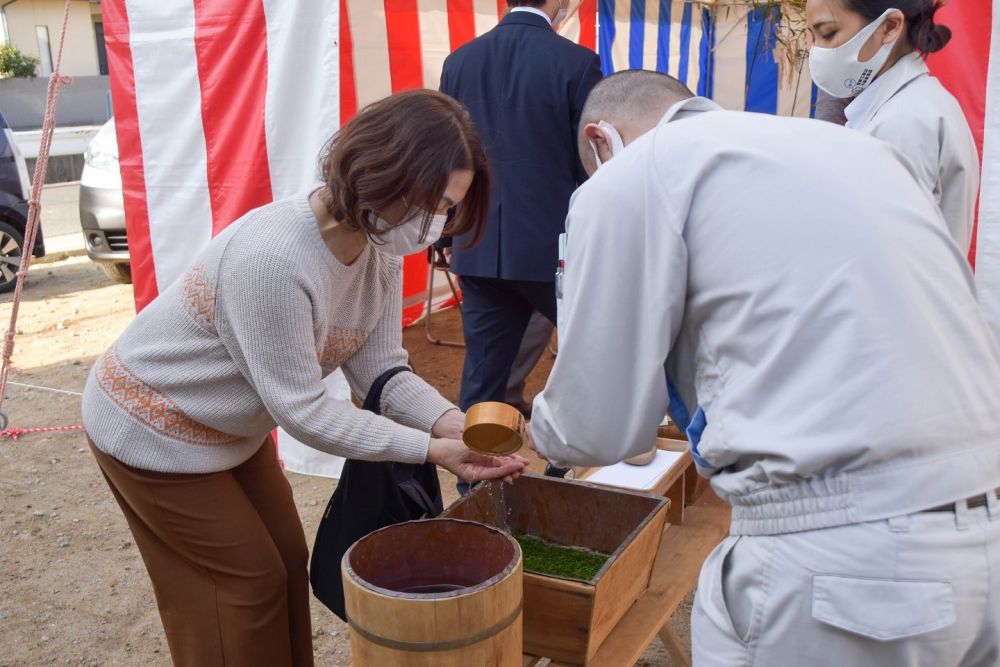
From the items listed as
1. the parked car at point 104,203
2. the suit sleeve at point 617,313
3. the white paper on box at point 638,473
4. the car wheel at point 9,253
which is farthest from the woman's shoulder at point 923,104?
the car wheel at point 9,253

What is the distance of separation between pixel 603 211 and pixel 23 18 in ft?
95.6

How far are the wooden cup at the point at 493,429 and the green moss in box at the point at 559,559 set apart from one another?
0.25 meters

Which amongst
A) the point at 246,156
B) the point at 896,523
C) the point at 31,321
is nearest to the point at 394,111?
the point at 896,523

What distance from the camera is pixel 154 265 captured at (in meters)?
3.91

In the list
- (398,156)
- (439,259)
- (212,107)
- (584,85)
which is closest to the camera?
(398,156)

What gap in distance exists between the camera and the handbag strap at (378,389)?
1997 millimetres

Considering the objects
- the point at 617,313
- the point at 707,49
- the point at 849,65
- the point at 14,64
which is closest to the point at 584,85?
the point at 849,65

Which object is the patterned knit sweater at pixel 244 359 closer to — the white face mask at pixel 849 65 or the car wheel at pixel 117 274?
the white face mask at pixel 849 65

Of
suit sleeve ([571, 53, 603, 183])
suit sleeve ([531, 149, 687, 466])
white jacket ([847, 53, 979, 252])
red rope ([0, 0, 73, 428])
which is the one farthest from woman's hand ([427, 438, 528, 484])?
red rope ([0, 0, 73, 428])

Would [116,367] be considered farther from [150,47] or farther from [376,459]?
[150,47]

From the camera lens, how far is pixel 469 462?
1.83 meters

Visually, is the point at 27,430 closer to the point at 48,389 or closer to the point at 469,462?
the point at 48,389

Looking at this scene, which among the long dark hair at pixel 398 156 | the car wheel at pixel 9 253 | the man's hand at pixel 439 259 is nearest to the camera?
the long dark hair at pixel 398 156

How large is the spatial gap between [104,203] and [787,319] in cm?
671
